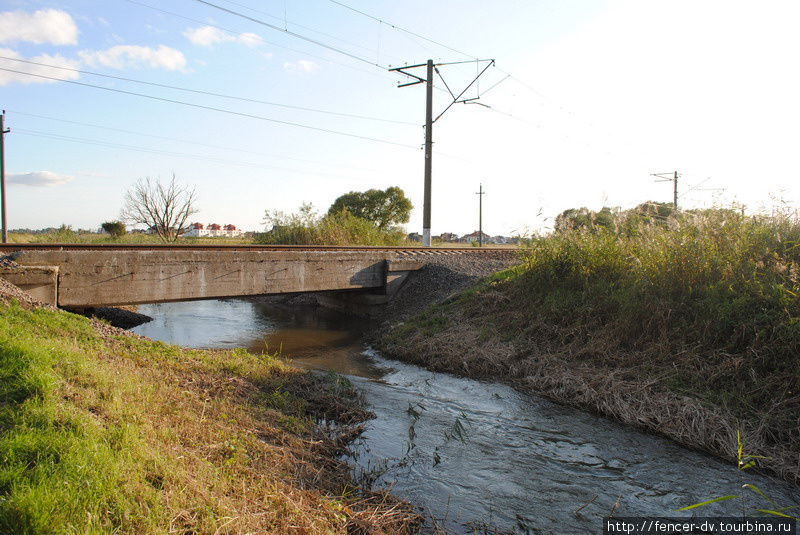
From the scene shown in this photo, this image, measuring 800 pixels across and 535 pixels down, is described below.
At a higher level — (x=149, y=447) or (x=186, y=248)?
(x=186, y=248)

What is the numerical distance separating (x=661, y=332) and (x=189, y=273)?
9405mm

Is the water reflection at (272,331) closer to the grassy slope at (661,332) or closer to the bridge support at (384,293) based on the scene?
the bridge support at (384,293)

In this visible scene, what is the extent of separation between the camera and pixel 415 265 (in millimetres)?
15414

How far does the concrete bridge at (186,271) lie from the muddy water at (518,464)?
440cm

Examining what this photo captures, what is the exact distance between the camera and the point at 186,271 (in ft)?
34.8

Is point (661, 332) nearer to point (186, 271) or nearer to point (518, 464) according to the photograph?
point (518, 464)

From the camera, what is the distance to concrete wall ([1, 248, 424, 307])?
914cm

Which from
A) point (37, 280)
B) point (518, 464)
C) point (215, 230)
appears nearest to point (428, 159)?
point (37, 280)

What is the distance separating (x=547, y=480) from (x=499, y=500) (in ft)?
2.34

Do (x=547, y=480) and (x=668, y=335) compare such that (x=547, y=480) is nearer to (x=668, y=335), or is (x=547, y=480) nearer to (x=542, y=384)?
(x=542, y=384)

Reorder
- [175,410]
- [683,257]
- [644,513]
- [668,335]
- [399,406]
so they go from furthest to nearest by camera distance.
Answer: [683,257], [668,335], [399,406], [175,410], [644,513]

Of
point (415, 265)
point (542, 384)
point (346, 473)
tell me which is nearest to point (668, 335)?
point (542, 384)

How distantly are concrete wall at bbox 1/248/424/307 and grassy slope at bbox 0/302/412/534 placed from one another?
272 centimetres

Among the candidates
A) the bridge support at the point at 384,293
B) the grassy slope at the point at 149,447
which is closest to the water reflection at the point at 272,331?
the bridge support at the point at 384,293
